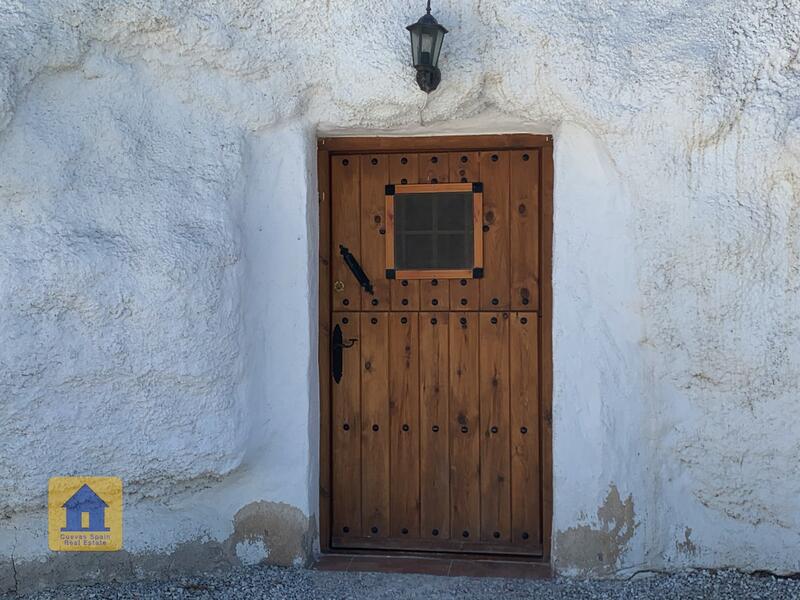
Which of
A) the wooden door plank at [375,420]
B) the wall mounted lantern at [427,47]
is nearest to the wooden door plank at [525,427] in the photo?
the wooden door plank at [375,420]

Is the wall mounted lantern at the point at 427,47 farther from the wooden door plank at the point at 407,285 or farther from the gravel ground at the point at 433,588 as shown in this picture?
the gravel ground at the point at 433,588

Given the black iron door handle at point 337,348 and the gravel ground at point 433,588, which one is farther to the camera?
the black iron door handle at point 337,348

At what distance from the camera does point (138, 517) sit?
379cm

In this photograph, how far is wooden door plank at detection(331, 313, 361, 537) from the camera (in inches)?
164

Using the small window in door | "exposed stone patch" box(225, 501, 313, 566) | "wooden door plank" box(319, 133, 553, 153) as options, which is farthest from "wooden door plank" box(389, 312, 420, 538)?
"wooden door plank" box(319, 133, 553, 153)

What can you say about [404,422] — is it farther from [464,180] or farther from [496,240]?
[464,180]

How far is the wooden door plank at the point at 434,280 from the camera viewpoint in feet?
13.4

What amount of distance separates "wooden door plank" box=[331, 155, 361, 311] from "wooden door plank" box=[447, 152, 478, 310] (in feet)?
1.48

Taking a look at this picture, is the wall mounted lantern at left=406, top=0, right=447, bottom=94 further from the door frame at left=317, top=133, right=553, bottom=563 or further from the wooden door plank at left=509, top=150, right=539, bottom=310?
the wooden door plank at left=509, top=150, right=539, bottom=310

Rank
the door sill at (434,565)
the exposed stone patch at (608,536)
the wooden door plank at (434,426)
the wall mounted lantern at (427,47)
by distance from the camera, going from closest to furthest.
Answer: the wall mounted lantern at (427,47) < the exposed stone patch at (608,536) < the door sill at (434,565) < the wooden door plank at (434,426)

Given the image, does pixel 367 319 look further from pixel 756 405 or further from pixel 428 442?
pixel 756 405

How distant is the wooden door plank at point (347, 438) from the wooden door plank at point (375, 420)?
0.10ft

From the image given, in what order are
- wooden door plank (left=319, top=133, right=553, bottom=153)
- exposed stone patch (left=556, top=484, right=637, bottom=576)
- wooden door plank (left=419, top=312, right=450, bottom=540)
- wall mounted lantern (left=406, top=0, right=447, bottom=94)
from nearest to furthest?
wall mounted lantern (left=406, top=0, right=447, bottom=94), exposed stone patch (left=556, top=484, right=637, bottom=576), wooden door plank (left=319, top=133, right=553, bottom=153), wooden door plank (left=419, top=312, right=450, bottom=540)

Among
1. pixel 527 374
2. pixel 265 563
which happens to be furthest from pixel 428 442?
pixel 265 563
